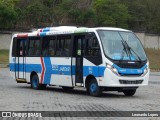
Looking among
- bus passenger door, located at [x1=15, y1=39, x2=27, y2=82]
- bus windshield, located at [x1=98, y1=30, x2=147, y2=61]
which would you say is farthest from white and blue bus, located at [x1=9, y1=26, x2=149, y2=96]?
bus passenger door, located at [x1=15, y1=39, x2=27, y2=82]

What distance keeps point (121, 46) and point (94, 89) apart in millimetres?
2078

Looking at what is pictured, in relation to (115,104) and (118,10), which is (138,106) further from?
(118,10)

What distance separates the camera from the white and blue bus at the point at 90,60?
65.0ft

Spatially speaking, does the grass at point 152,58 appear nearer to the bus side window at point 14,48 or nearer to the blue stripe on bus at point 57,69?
the bus side window at point 14,48

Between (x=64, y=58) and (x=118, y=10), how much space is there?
181ft

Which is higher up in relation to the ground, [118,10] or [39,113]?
[118,10]

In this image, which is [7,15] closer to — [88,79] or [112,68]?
[88,79]

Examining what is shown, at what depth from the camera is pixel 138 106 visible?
53.9ft

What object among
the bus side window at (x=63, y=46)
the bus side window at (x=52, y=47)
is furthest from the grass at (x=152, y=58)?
the bus side window at (x=63, y=46)

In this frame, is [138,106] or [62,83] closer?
[138,106]

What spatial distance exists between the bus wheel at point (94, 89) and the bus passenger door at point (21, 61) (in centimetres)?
598

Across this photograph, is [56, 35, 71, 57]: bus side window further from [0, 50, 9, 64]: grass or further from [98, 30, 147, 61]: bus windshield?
[0, 50, 9, 64]: grass

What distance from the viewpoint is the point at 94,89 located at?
2044 cm

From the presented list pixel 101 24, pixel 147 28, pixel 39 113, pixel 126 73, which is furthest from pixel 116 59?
pixel 147 28
